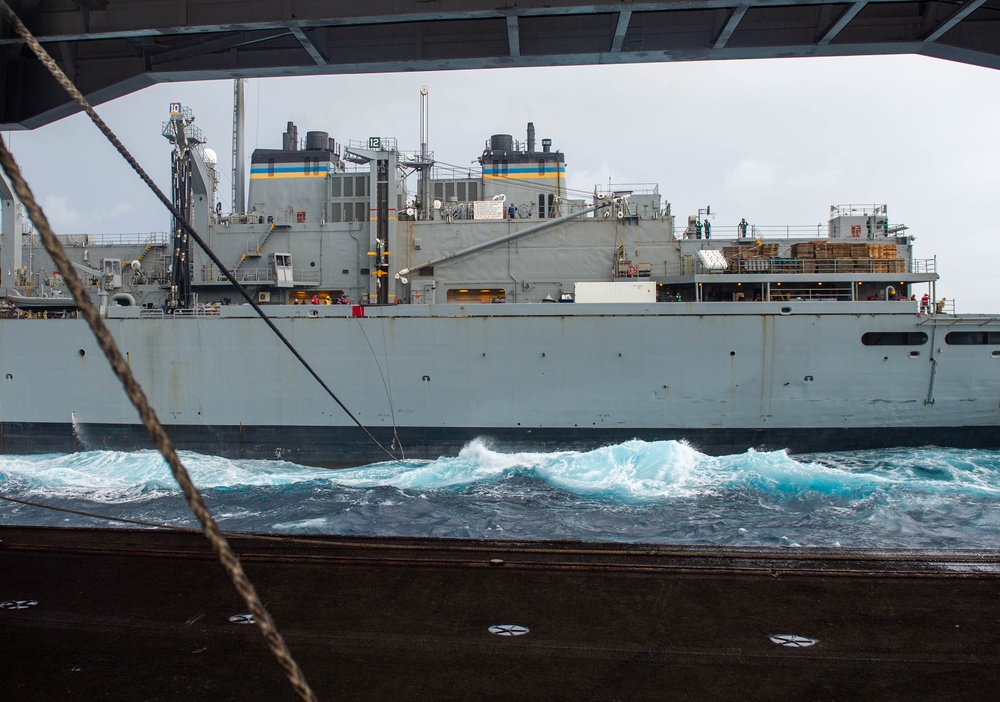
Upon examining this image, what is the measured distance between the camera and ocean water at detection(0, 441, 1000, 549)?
34.8ft

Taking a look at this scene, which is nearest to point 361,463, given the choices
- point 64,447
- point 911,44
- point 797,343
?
point 64,447

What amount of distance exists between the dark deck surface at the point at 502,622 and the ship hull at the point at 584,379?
385 inches

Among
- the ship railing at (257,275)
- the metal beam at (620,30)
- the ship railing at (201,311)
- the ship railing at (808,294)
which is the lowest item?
the ship railing at (201,311)

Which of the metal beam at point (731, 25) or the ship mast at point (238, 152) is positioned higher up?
the ship mast at point (238, 152)

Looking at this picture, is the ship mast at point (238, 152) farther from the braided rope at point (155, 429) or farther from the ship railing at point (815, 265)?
the braided rope at point (155, 429)

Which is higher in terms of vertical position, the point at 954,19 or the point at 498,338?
the point at 954,19

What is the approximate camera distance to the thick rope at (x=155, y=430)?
1644 mm

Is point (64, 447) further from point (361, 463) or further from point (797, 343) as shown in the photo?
point (797, 343)

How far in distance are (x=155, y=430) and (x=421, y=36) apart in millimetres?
5746

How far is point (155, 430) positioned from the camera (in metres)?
1.73

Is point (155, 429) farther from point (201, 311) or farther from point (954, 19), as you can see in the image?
point (201, 311)

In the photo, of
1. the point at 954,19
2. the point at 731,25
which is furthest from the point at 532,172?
the point at 954,19

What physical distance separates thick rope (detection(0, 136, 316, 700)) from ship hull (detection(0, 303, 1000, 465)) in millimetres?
13877

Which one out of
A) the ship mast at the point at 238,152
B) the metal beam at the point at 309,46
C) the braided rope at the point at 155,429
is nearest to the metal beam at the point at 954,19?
the metal beam at the point at 309,46
